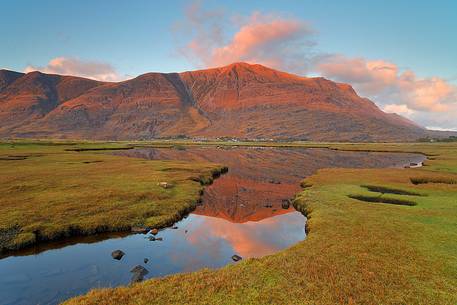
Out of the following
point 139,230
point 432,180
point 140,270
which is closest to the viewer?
point 140,270

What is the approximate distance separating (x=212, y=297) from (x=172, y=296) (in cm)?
237

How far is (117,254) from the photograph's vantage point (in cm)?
2698

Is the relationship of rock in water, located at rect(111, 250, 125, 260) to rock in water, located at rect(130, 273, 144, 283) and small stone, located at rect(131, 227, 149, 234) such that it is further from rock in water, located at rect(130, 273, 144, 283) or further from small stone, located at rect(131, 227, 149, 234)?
small stone, located at rect(131, 227, 149, 234)

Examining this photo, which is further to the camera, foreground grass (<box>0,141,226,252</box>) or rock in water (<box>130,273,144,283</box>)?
foreground grass (<box>0,141,226,252</box>)

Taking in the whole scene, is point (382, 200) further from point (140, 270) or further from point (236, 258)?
point (140, 270)

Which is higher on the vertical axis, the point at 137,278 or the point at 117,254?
the point at 137,278

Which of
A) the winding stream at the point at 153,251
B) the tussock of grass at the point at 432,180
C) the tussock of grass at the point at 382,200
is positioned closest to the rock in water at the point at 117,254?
the winding stream at the point at 153,251

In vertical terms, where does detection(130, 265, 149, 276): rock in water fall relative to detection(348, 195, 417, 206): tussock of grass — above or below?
below

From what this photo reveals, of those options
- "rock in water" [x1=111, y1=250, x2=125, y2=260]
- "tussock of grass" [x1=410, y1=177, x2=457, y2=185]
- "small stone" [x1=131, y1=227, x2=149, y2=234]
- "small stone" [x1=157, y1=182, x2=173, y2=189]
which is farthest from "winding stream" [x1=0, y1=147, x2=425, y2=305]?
"tussock of grass" [x1=410, y1=177, x2=457, y2=185]

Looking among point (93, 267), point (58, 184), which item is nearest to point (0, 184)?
point (58, 184)

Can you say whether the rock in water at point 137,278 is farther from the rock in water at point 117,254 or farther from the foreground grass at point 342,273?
the rock in water at point 117,254

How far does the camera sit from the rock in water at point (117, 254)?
1054 inches

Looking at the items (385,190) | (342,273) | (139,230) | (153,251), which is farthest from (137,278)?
(385,190)

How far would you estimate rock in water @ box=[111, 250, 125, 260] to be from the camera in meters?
26.8
